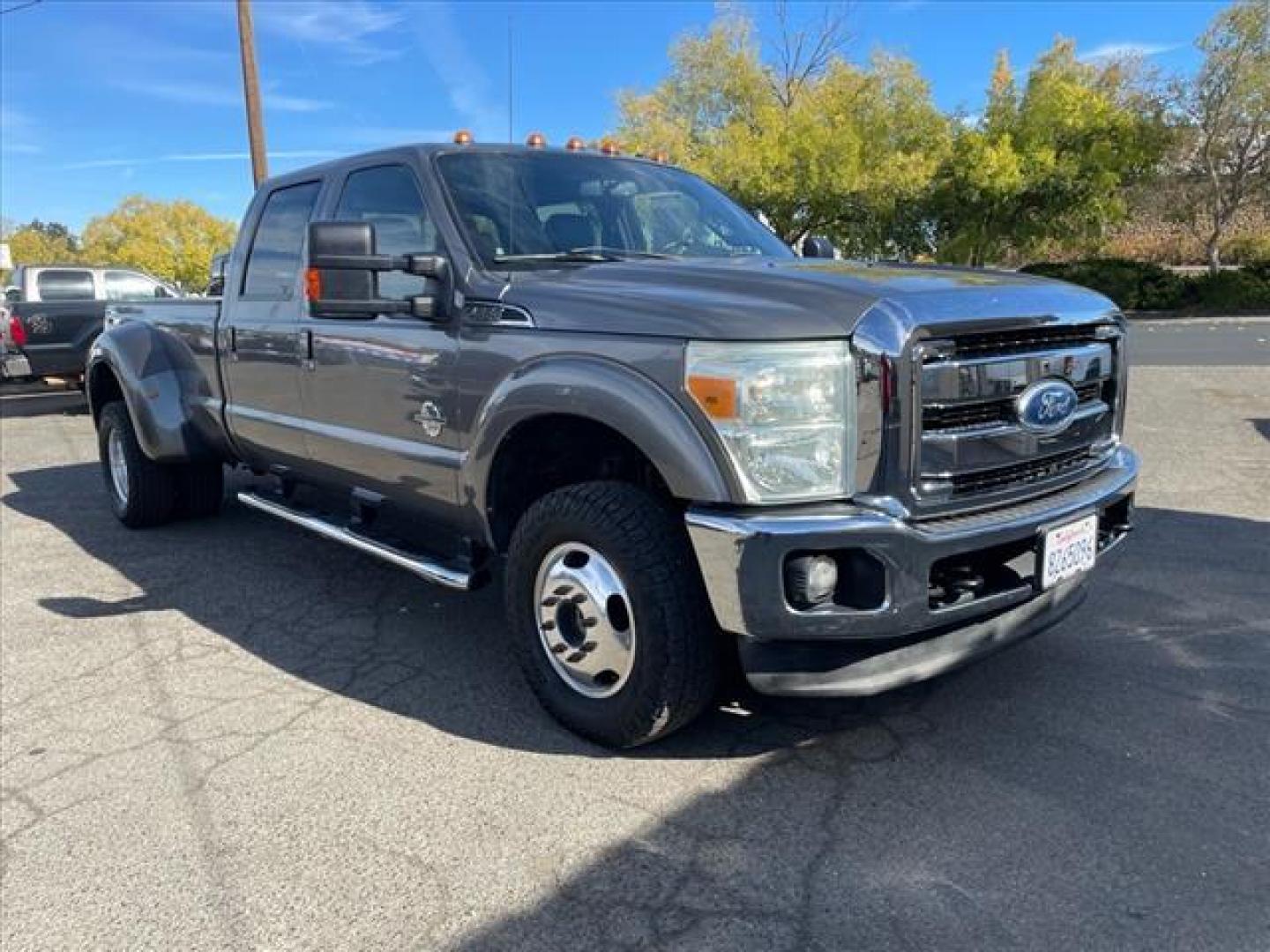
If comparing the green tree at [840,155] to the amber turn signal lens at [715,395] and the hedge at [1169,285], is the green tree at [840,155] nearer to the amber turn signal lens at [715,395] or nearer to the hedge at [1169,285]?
the hedge at [1169,285]

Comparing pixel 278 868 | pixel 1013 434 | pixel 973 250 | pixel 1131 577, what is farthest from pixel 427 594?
pixel 973 250

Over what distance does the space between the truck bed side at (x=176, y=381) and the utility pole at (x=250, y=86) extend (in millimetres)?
11080

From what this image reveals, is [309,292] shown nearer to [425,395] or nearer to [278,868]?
[425,395]

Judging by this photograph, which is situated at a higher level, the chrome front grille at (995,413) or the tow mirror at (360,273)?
the tow mirror at (360,273)

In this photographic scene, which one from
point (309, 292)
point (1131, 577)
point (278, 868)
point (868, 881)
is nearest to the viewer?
point (868, 881)

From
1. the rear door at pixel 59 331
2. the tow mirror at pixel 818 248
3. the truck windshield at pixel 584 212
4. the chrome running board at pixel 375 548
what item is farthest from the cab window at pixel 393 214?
the rear door at pixel 59 331

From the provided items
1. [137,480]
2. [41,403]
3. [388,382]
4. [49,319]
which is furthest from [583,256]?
[41,403]

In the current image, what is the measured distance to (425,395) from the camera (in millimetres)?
3598

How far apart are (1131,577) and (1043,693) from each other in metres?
1.59

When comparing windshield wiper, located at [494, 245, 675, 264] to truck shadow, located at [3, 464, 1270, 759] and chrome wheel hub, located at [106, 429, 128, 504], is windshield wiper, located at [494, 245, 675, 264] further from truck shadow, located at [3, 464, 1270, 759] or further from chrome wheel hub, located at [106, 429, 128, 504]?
chrome wheel hub, located at [106, 429, 128, 504]

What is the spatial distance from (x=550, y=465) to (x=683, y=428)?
95 cm

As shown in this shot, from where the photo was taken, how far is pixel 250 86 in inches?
611

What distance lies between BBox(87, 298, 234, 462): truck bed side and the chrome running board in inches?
25.7

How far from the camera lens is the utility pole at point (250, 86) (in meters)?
15.5
